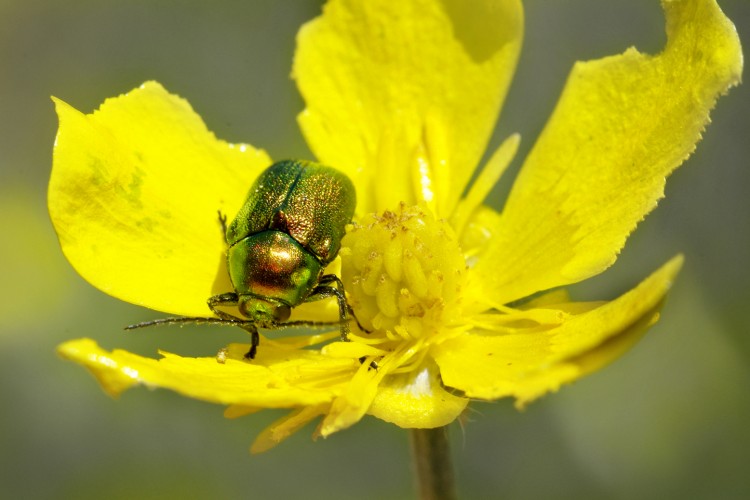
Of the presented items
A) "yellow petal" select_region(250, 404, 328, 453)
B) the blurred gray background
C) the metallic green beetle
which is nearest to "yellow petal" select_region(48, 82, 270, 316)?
the metallic green beetle

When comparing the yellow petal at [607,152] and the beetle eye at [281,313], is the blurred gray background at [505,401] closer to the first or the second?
the yellow petal at [607,152]

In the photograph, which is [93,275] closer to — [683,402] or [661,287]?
[661,287]

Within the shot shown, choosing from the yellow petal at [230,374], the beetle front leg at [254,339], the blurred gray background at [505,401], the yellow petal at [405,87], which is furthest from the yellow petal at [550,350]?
the blurred gray background at [505,401]

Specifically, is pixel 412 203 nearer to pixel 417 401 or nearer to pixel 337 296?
pixel 337 296

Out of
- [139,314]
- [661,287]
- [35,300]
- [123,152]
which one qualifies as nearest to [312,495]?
[139,314]

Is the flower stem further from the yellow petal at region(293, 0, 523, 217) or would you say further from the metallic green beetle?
the yellow petal at region(293, 0, 523, 217)

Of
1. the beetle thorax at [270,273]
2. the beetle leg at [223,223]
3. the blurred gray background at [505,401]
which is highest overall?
the beetle leg at [223,223]

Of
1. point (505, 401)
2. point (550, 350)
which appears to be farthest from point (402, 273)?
point (505, 401)
